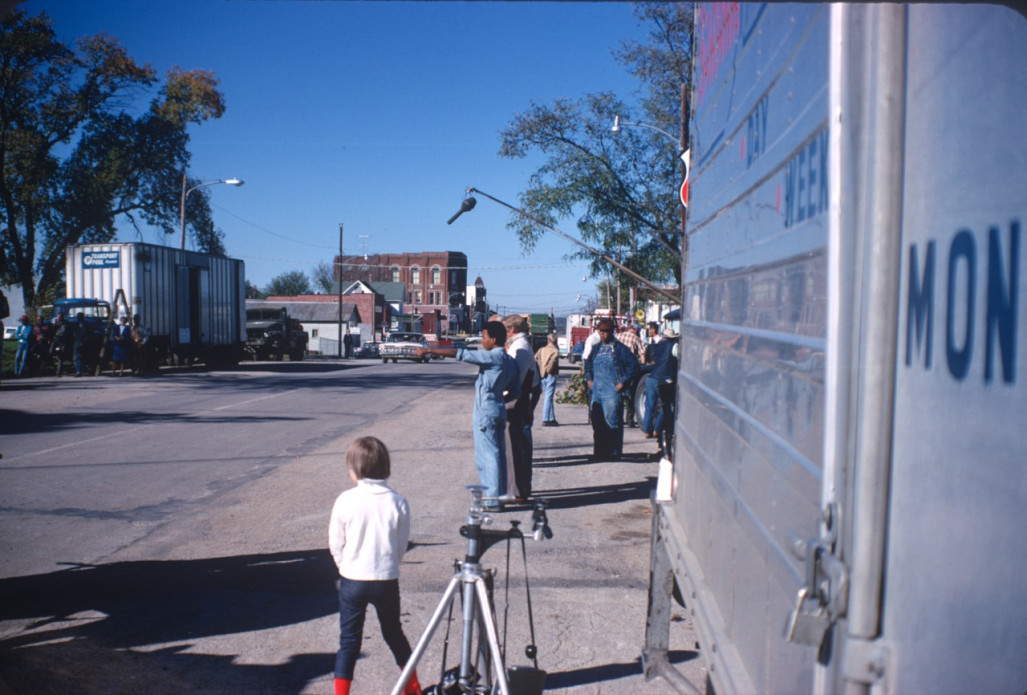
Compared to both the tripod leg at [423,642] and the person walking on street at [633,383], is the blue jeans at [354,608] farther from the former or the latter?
the person walking on street at [633,383]

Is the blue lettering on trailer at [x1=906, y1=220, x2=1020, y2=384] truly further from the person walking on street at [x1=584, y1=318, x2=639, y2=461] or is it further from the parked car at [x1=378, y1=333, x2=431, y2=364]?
the parked car at [x1=378, y1=333, x2=431, y2=364]

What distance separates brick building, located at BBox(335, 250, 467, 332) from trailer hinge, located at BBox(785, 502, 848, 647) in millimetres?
94373

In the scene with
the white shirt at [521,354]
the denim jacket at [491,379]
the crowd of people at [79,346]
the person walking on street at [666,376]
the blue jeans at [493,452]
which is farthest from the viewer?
the crowd of people at [79,346]

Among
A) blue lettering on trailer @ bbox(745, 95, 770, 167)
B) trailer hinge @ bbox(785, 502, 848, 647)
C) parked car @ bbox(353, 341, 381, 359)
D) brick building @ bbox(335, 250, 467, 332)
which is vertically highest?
brick building @ bbox(335, 250, 467, 332)

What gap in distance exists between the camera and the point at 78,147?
3300 cm

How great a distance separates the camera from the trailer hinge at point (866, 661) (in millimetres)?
1457

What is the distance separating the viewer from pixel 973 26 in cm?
149

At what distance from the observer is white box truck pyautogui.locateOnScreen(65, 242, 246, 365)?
25141mm

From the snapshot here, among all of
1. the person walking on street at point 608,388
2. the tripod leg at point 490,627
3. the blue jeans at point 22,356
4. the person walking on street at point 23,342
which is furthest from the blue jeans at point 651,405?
the blue jeans at point 22,356

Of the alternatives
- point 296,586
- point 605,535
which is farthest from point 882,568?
point 605,535

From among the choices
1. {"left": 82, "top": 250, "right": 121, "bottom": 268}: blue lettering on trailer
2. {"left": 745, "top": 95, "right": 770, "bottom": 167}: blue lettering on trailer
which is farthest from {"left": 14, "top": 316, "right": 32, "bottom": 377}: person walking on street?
{"left": 745, "top": 95, "right": 770, "bottom": 167}: blue lettering on trailer

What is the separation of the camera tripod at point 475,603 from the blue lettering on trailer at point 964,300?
2.06 metres

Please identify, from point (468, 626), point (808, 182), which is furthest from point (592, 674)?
point (808, 182)

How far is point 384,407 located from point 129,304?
11.8 metres
